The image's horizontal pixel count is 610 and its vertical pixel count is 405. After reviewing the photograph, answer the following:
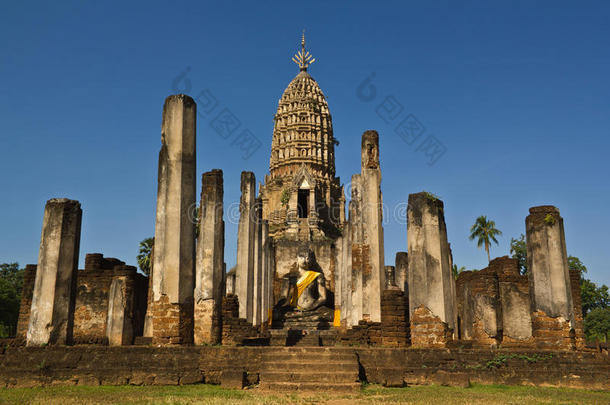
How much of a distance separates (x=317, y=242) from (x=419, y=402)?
929 inches

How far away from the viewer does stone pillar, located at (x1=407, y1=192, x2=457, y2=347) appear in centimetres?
1252

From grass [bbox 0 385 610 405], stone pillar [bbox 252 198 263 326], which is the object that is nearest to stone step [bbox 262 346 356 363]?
grass [bbox 0 385 610 405]

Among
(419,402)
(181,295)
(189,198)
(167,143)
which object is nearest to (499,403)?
(419,402)

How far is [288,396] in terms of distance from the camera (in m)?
8.96

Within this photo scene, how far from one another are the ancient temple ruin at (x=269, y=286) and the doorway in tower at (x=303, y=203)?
10.0 meters

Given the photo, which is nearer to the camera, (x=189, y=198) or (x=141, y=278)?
(x=189, y=198)

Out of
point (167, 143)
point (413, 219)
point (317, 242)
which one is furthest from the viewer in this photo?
point (317, 242)

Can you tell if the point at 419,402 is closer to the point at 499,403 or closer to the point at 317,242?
the point at 499,403

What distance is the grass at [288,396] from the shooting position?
322 inches

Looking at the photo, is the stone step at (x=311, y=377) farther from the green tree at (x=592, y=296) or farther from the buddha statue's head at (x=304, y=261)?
the green tree at (x=592, y=296)

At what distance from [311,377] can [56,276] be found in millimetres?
6207

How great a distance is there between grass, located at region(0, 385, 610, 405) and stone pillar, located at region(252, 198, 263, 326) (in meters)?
10.2

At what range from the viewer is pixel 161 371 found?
1007cm

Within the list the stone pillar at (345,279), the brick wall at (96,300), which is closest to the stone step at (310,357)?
the stone pillar at (345,279)
